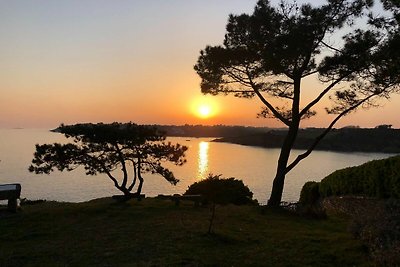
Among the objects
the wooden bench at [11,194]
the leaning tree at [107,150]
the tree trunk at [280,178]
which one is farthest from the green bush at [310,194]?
the wooden bench at [11,194]

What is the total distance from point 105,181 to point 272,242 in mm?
51452

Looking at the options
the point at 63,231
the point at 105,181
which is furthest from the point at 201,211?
the point at 105,181

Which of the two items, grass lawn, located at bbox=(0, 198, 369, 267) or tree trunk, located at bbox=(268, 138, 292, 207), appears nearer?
grass lawn, located at bbox=(0, 198, 369, 267)

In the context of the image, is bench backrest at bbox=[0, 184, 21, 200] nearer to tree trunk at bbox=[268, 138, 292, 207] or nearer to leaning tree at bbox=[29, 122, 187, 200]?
leaning tree at bbox=[29, 122, 187, 200]

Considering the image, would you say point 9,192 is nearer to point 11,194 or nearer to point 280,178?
point 11,194

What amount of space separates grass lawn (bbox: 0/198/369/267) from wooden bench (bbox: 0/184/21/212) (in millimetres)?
687

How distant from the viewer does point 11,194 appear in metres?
17.2

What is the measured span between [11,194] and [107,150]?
4.71m

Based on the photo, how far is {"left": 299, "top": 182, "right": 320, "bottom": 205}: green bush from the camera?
24.6 m

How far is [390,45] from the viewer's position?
56.8 ft

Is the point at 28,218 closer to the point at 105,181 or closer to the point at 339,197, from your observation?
the point at 339,197

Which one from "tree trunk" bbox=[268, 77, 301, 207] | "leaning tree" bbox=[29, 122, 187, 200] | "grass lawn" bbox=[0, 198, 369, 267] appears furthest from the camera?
"tree trunk" bbox=[268, 77, 301, 207]

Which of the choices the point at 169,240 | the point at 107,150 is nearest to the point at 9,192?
the point at 107,150

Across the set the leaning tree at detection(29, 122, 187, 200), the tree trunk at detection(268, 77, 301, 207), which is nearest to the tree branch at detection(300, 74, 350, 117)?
the tree trunk at detection(268, 77, 301, 207)
